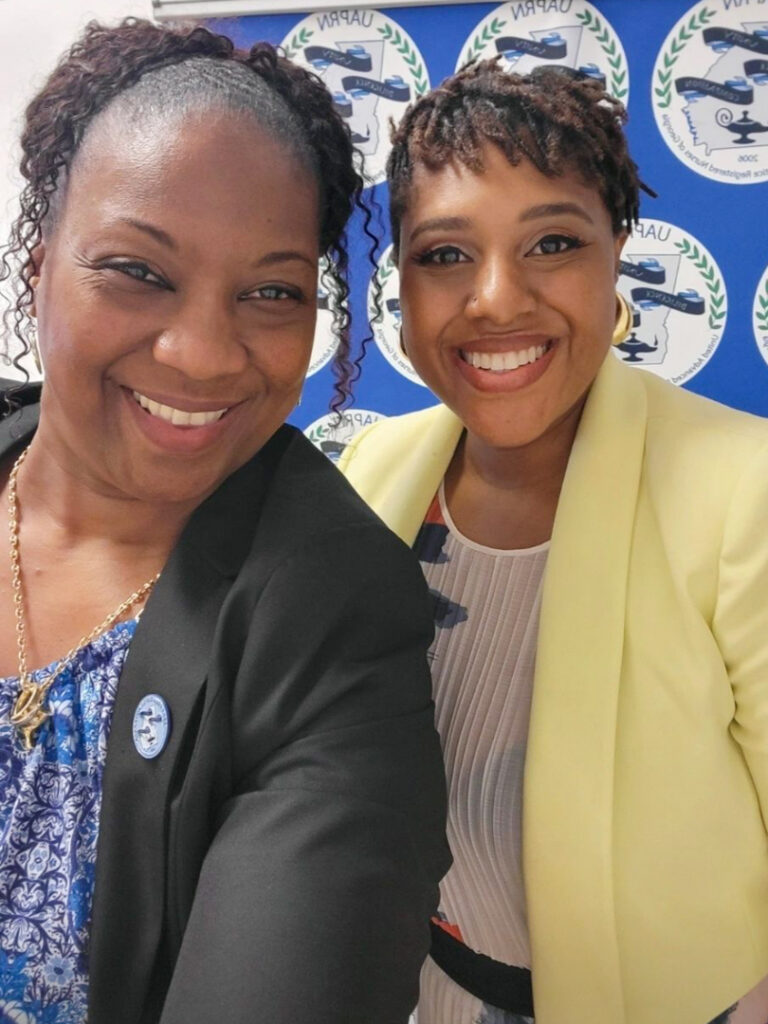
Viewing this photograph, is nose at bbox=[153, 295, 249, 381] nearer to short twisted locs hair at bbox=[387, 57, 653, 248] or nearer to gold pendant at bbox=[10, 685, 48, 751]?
gold pendant at bbox=[10, 685, 48, 751]

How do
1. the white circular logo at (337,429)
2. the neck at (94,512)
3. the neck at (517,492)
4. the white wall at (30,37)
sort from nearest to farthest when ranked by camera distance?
the neck at (94,512), the neck at (517,492), the white wall at (30,37), the white circular logo at (337,429)

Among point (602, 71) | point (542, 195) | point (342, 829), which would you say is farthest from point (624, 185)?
point (342, 829)

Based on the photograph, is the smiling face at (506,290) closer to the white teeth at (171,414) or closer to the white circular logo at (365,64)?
the white teeth at (171,414)

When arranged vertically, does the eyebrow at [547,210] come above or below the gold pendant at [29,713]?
above

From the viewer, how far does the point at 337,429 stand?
6.55ft

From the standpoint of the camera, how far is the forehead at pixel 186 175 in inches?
28.5

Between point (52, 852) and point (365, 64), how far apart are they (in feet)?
5.43

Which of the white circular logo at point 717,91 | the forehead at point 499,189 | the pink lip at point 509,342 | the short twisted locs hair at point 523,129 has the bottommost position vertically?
the pink lip at point 509,342

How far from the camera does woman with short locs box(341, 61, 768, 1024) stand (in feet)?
3.25

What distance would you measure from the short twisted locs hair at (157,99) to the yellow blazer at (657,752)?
21.2 inches

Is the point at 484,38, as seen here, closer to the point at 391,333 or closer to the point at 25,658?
the point at 391,333

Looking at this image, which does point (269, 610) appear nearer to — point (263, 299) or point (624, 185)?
point (263, 299)

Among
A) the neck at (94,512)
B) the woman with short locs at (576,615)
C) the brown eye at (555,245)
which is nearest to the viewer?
the neck at (94,512)

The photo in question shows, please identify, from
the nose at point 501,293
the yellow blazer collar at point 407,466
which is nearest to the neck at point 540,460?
the yellow blazer collar at point 407,466
